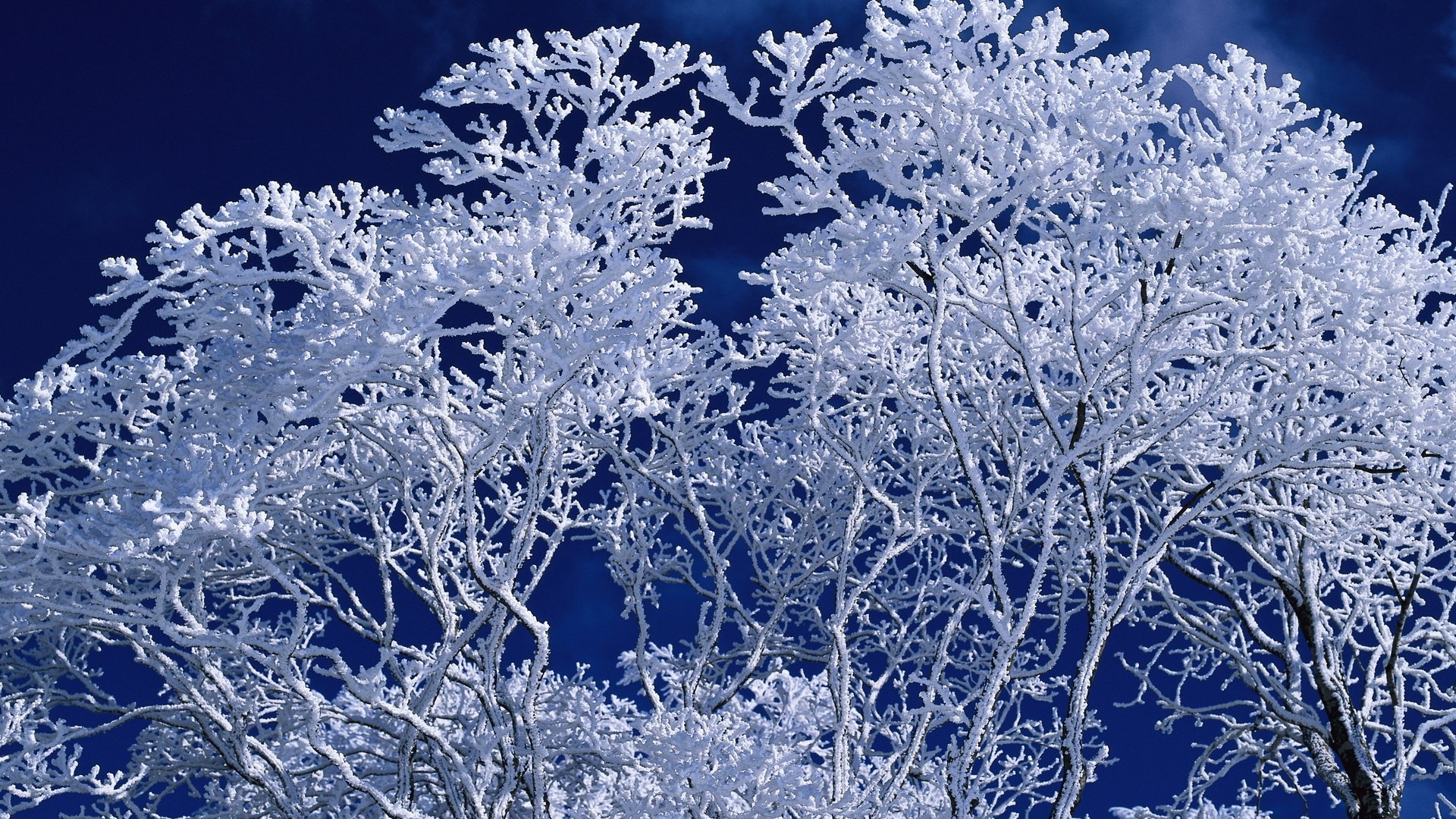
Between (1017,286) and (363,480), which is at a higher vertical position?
(1017,286)

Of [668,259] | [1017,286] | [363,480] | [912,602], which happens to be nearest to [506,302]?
[668,259]

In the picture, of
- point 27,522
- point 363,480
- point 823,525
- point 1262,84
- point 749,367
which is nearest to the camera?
point 27,522

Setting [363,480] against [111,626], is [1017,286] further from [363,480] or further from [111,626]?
[111,626]

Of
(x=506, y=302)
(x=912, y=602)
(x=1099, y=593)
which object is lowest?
(x=1099, y=593)

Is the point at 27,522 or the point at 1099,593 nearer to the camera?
the point at 27,522

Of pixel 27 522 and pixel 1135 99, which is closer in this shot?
pixel 27 522

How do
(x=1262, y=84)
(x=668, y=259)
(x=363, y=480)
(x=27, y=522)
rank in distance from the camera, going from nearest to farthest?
(x=27, y=522), (x=668, y=259), (x=1262, y=84), (x=363, y=480)

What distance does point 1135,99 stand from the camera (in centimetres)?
913

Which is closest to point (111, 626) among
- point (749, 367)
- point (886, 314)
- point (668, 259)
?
point (668, 259)

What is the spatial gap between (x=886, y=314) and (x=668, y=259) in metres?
3.31

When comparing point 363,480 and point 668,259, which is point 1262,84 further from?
point 363,480

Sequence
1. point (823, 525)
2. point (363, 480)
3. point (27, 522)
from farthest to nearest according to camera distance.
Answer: point (823, 525) < point (363, 480) < point (27, 522)

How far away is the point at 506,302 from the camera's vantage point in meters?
7.99

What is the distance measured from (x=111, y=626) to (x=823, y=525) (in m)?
7.91
